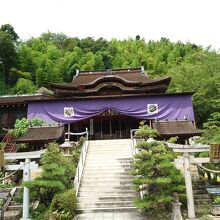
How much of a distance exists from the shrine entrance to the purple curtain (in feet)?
3.52

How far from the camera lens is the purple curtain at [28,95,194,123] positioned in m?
21.3

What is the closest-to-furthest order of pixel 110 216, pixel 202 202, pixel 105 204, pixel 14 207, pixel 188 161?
pixel 110 216, pixel 188 161, pixel 105 204, pixel 202 202, pixel 14 207

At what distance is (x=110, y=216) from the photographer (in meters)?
10.4

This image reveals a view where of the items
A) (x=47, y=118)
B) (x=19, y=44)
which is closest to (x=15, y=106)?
(x=47, y=118)

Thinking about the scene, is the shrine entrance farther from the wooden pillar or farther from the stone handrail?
the wooden pillar

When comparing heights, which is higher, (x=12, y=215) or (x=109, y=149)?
(x=109, y=149)

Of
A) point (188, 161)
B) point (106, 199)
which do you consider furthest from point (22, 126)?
point (188, 161)

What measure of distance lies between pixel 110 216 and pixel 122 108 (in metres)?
11.7

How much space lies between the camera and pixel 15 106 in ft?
79.1

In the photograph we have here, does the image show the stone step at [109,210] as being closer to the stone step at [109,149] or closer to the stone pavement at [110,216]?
the stone pavement at [110,216]

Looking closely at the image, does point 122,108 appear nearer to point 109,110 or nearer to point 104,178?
point 109,110

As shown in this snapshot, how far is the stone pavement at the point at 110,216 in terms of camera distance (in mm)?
10145

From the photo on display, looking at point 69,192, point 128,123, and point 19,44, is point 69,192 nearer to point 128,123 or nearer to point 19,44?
point 128,123

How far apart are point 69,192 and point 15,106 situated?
15069mm
